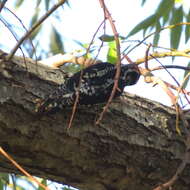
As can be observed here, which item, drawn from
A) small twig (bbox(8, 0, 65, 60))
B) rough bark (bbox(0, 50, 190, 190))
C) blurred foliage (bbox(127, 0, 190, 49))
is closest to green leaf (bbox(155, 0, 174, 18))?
blurred foliage (bbox(127, 0, 190, 49))

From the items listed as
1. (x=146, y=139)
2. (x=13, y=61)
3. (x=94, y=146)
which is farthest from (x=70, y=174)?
(x=13, y=61)

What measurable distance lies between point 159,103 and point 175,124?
134mm

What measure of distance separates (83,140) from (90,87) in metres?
0.27

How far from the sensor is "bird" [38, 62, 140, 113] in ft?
7.41

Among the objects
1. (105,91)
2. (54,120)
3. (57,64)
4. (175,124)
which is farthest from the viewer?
(57,64)

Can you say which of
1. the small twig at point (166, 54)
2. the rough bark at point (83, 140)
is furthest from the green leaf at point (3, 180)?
the small twig at point (166, 54)

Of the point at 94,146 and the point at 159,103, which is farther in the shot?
the point at 159,103

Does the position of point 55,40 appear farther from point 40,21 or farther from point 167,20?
point 40,21

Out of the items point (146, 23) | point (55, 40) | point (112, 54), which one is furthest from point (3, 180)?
point (55, 40)

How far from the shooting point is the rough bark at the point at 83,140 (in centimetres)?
219

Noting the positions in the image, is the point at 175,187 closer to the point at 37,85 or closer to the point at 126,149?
the point at 126,149

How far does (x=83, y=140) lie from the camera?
2.28m

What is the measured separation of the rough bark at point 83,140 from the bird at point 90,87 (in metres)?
0.05

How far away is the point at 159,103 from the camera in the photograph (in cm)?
265
